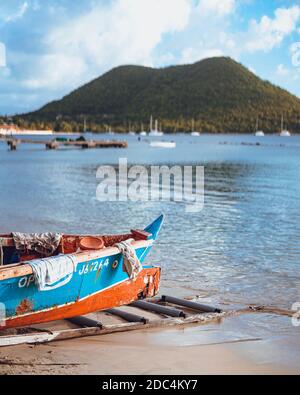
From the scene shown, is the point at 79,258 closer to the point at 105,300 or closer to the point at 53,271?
the point at 53,271

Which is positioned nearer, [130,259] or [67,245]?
[130,259]

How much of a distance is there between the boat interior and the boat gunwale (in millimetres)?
260

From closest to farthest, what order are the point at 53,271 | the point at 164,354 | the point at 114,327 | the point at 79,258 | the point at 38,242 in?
the point at 164,354 → the point at 53,271 → the point at 79,258 → the point at 114,327 → the point at 38,242

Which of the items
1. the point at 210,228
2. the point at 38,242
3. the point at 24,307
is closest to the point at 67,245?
the point at 38,242

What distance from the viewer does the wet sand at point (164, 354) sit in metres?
8.58

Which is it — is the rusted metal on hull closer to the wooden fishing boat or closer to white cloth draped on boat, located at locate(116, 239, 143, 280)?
the wooden fishing boat

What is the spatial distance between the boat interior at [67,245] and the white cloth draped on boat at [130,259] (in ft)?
1.17

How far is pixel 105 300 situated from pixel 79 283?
2.92ft

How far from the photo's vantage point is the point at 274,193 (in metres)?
37.1

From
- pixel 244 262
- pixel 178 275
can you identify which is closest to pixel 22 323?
pixel 178 275

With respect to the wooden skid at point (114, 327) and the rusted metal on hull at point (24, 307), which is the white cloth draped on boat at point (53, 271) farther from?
the wooden skid at point (114, 327)

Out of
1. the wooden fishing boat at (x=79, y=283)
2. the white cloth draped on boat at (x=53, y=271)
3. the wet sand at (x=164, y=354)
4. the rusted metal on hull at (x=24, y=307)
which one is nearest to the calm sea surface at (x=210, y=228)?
the wooden fishing boat at (x=79, y=283)

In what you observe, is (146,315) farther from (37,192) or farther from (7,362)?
(37,192)

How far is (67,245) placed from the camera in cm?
1141
